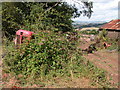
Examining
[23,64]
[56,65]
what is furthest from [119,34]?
[23,64]

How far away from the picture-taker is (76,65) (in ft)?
14.5

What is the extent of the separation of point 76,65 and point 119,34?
10181mm

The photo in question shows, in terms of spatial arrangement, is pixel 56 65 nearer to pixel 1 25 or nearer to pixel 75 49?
pixel 75 49

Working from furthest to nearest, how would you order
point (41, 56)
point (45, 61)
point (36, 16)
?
1. point (36, 16)
2. point (45, 61)
3. point (41, 56)

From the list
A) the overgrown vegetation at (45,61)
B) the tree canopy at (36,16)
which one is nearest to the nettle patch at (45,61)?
the overgrown vegetation at (45,61)

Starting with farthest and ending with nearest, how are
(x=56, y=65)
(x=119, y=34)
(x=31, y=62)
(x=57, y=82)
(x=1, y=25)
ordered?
(x=119, y=34) < (x=1, y=25) < (x=56, y=65) < (x=31, y=62) < (x=57, y=82)

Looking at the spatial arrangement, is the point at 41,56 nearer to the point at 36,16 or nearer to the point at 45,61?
the point at 45,61

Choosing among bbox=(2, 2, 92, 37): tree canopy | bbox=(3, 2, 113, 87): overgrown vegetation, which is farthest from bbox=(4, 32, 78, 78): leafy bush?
bbox=(2, 2, 92, 37): tree canopy

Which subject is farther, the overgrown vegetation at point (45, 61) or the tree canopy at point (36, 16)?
the tree canopy at point (36, 16)

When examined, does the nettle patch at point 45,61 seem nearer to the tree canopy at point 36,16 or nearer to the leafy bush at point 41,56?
the leafy bush at point 41,56

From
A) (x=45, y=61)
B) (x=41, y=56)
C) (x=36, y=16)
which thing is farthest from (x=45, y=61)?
(x=36, y=16)

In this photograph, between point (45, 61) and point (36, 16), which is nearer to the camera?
point (45, 61)

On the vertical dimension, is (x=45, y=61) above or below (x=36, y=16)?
below

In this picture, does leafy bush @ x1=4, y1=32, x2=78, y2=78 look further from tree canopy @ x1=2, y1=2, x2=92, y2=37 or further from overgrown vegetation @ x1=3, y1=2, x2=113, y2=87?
tree canopy @ x1=2, y1=2, x2=92, y2=37
